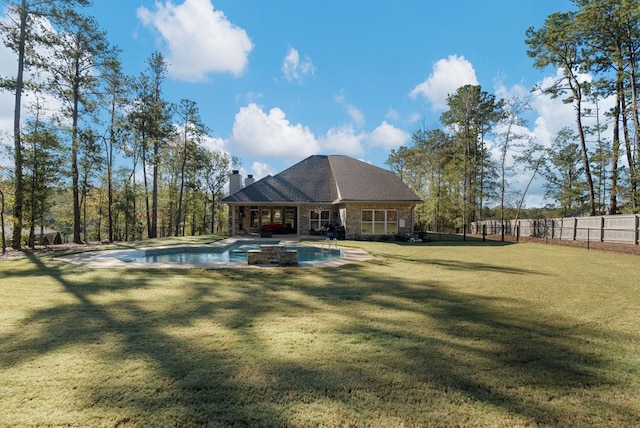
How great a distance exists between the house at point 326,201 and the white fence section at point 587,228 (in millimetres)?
8729

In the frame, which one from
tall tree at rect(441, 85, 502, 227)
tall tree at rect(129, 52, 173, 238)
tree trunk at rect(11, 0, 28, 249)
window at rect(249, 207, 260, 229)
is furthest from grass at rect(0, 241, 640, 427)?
tall tree at rect(441, 85, 502, 227)

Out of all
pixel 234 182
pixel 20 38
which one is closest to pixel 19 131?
pixel 20 38

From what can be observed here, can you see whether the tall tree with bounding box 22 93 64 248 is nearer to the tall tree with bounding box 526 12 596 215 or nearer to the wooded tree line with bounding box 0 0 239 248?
the wooded tree line with bounding box 0 0 239 248

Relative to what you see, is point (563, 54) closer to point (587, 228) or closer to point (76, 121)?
point (587, 228)

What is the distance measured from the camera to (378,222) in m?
19.0

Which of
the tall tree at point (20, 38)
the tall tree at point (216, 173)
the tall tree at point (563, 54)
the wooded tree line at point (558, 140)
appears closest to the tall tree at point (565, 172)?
the wooded tree line at point (558, 140)

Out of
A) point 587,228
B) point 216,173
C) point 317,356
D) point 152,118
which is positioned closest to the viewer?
point 317,356

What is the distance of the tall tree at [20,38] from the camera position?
12.9 m

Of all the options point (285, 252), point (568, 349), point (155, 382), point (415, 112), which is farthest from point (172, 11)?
point (415, 112)

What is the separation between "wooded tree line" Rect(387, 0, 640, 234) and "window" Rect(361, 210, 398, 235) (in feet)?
29.3

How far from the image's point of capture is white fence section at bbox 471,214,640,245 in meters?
14.1

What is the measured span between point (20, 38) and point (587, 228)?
27.9 metres

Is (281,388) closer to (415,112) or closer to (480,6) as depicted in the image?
(480,6)

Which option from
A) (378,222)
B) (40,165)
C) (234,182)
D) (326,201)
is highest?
(234,182)
